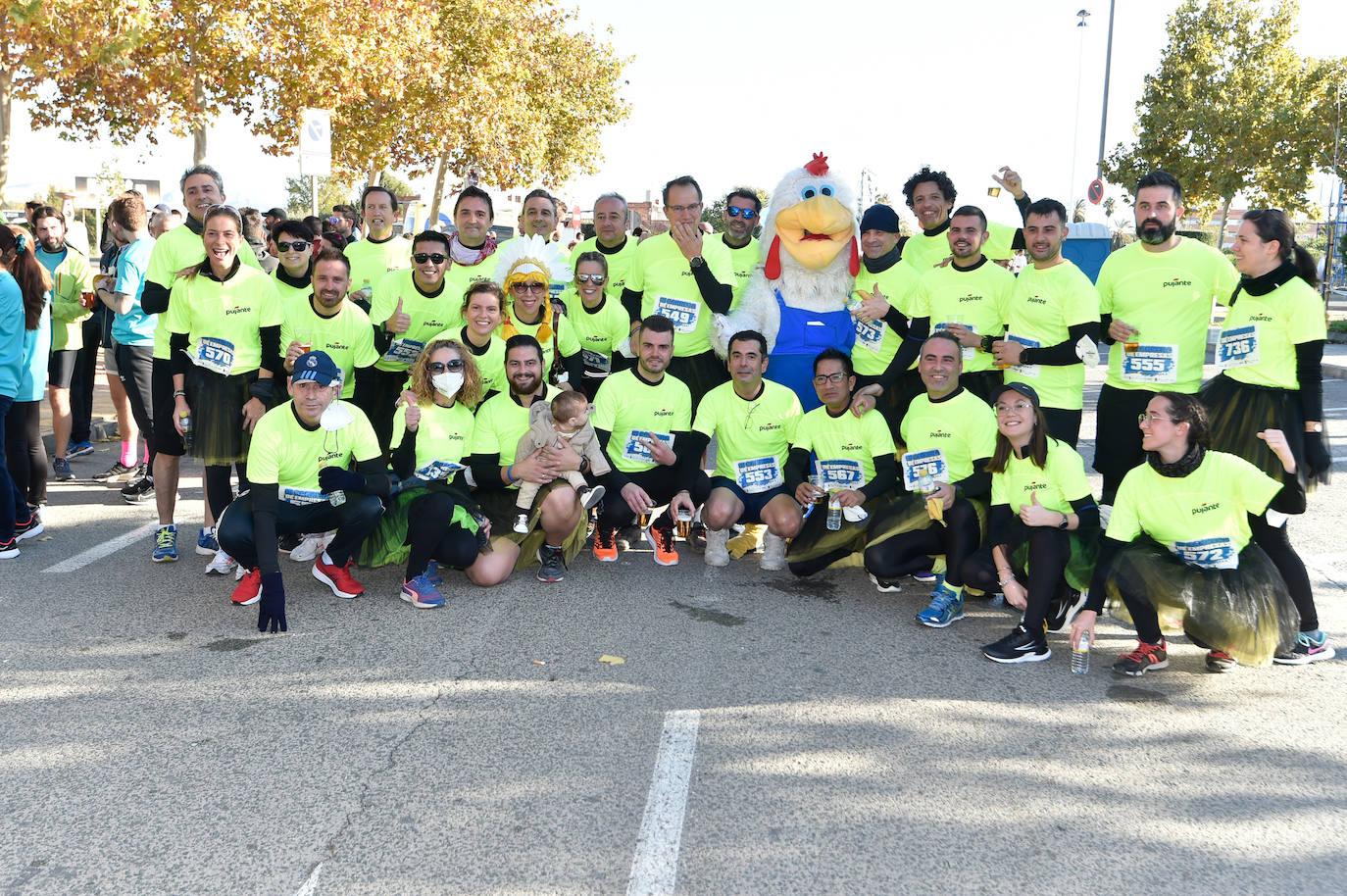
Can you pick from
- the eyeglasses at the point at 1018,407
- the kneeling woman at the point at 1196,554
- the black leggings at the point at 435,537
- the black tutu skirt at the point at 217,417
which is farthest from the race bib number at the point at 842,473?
the black tutu skirt at the point at 217,417

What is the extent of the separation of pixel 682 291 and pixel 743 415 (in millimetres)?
1012

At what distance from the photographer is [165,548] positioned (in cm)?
604


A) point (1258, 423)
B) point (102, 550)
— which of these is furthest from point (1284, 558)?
point (102, 550)

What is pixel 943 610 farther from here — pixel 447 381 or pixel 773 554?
pixel 447 381

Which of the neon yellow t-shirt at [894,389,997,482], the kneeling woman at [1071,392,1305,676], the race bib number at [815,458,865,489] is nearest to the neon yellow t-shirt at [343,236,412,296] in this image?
the race bib number at [815,458,865,489]

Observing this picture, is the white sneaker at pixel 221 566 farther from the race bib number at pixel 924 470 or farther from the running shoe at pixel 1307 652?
the running shoe at pixel 1307 652

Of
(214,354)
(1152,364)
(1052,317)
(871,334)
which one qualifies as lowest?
(214,354)

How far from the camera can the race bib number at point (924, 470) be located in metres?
5.68

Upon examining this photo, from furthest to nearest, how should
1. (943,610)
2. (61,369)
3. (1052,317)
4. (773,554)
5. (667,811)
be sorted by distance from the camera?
1. (61,369)
2. (773,554)
3. (1052,317)
4. (943,610)
5. (667,811)

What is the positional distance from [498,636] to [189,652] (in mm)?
1284

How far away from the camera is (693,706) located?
4.12 metres

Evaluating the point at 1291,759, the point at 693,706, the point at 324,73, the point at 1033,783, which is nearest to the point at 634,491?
the point at 693,706

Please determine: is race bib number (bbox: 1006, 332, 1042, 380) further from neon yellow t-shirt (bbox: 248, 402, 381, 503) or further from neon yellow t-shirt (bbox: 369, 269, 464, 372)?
neon yellow t-shirt (bbox: 248, 402, 381, 503)

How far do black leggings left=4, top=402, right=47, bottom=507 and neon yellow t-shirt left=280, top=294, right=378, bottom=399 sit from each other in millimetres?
1787
